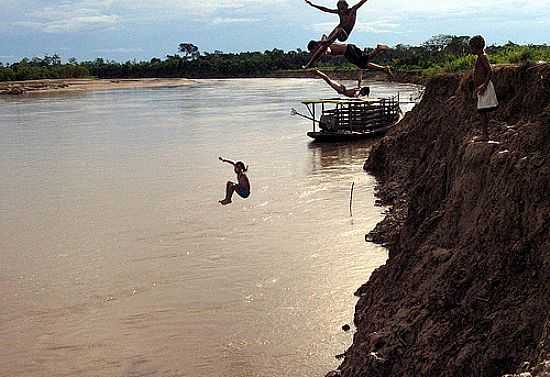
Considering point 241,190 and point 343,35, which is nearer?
point 343,35

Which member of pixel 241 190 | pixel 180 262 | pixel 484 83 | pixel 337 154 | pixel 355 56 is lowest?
pixel 180 262

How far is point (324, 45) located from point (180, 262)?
27.2ft

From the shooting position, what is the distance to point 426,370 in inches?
277

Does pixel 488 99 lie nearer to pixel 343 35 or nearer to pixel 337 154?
pixel 343 35

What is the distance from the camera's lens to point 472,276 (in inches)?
300

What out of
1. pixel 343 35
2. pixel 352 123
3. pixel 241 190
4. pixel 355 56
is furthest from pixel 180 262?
pixel 352 123

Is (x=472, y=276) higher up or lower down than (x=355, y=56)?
lower down

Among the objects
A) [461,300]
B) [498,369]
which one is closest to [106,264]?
[461,300]

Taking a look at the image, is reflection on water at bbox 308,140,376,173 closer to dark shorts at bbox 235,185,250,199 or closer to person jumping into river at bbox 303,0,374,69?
dark shorts at bbox 235,185,250,199

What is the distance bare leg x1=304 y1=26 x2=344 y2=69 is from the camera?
9.38m

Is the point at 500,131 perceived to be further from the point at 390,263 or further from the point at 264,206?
the point at 264,206

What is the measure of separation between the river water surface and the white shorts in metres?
4.13

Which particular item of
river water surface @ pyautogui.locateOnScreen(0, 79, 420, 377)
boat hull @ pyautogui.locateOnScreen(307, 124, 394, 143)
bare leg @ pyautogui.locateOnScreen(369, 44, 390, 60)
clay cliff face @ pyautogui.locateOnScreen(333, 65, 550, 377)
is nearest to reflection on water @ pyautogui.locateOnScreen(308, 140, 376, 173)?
river water surface @ pyautogui.locateOnScreen(0, 79, 420, 377)

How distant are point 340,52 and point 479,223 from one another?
10.4 feet
